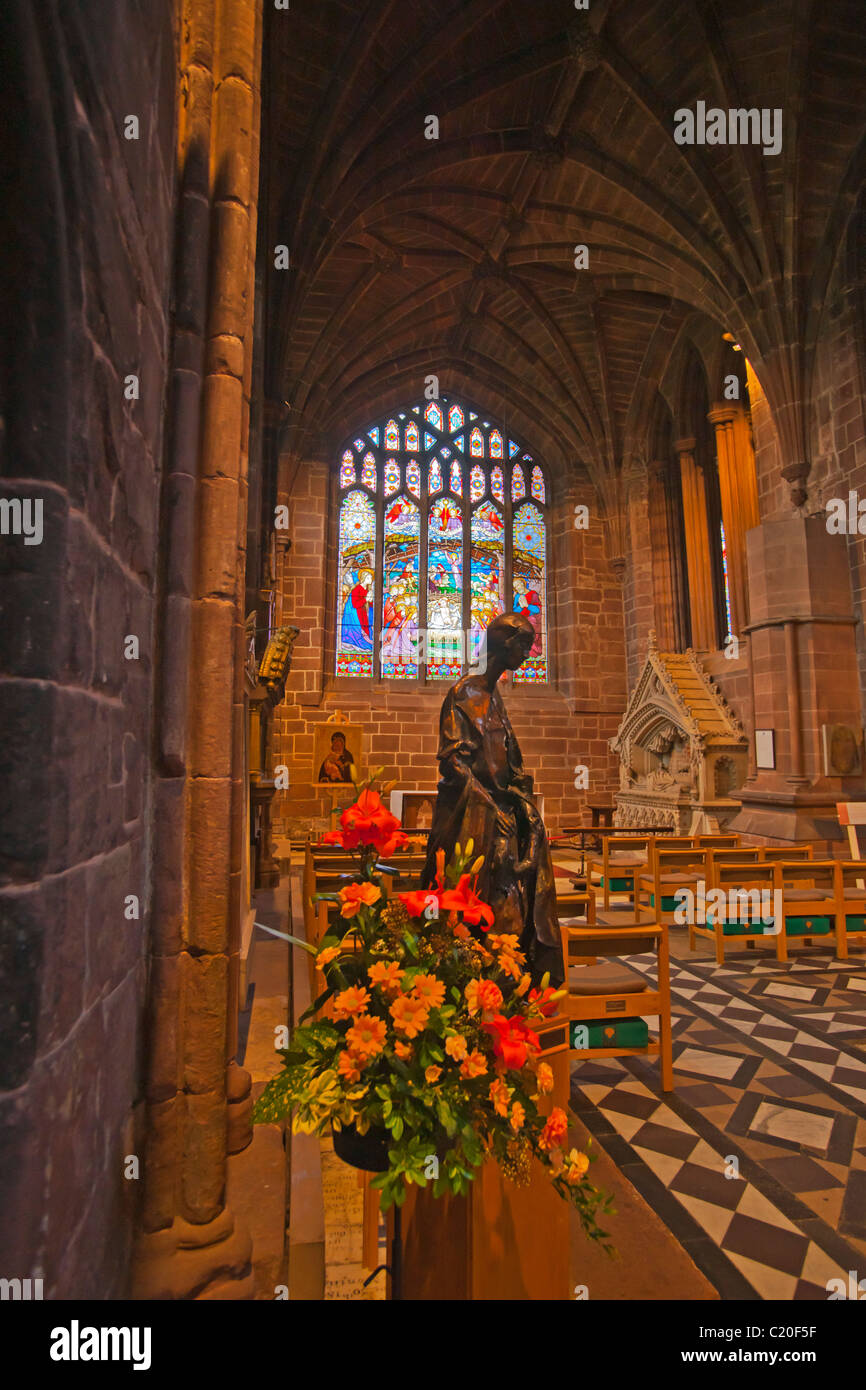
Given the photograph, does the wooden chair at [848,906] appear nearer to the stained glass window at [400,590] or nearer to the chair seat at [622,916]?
the chair seat at [622,916]

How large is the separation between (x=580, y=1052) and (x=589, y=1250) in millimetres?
1054

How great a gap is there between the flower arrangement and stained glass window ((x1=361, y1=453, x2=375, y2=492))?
43.4 ft

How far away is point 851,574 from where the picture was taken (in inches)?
334

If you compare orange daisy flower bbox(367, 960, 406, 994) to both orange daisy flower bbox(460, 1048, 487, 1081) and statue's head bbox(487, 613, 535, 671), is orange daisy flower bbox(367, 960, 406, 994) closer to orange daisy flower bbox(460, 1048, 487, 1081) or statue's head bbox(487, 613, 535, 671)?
orange daisy flower bbox(460, 1048, 487, 1081)

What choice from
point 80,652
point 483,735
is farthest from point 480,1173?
point 483,735

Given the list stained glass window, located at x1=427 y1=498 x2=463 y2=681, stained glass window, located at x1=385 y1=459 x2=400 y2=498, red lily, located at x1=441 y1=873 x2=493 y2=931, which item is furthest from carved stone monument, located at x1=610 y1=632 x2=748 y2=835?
red lily, located at x1=441 y1=873 x2=493 y2=931

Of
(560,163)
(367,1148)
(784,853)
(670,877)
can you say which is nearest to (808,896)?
(784,853)

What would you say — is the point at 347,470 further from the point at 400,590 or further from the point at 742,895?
the point at 742,895

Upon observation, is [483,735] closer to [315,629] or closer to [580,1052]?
[580,1052]

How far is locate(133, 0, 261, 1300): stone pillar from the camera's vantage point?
5.94 ft

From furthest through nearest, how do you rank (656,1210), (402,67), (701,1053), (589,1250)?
1. (402,67)
2. (701,1053)
3. (656,1210)
4. (589,1250)

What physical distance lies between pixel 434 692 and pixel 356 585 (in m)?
2.56

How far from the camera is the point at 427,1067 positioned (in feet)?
3.89

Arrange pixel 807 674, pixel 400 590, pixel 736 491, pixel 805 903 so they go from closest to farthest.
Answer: pixel 805 903, pixel 807 674, pixel 736 491, pixel 400 590
